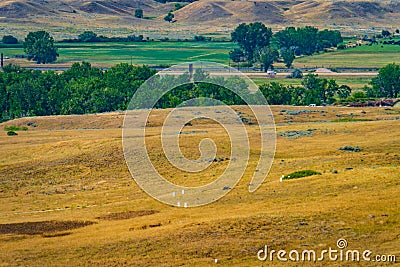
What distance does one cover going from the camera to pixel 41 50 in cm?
16625

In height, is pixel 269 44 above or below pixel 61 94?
above

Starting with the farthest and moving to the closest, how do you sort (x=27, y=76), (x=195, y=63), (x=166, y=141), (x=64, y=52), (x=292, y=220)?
1. (x=64, y=52)
2. (x=195, y=63)
3. (x=27, y=76)
4. (x=166, y=141)
5. (x=292, y=220)

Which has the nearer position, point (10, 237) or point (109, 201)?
point (10, 237)

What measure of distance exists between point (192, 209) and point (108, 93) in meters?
61.3

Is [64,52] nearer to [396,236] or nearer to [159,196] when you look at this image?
[159,196]

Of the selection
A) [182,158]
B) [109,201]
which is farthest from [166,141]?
[109,201]

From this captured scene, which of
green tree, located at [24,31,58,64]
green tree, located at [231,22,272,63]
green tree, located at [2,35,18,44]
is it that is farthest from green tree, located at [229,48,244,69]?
green tree, located at [2,35,18,44]

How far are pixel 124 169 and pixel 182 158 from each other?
3.92 metres

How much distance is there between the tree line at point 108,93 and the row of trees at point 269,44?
50470 millimetres

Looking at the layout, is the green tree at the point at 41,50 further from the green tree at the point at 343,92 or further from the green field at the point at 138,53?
the green tree at the point at 343,92

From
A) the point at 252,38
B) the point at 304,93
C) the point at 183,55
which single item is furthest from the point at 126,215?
the point at 252,38

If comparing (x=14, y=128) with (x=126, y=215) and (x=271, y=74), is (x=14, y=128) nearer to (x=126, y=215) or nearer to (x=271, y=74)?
(x=126, y=215)

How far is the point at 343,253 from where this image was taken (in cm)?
2952

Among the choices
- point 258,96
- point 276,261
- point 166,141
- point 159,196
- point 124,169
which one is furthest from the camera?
point 258,96
